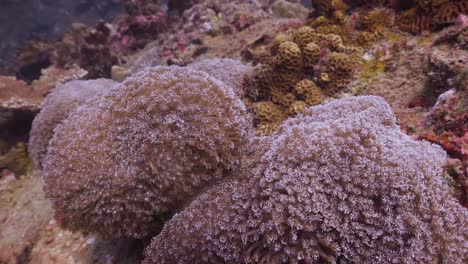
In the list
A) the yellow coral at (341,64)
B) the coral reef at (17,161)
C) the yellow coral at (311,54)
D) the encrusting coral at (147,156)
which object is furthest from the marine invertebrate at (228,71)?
the coral reef at (17,161)

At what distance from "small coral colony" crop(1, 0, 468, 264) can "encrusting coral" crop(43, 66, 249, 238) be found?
1 centimetres

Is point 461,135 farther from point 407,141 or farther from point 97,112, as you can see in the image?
point 97,112

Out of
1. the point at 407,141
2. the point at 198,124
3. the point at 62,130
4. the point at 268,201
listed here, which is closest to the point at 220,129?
the point at 198,124

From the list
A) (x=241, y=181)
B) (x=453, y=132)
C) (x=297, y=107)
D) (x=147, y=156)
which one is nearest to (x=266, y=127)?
(x=297, y=107)

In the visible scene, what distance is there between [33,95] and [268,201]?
7944 mm

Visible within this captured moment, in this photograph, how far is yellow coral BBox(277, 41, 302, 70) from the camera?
4.45 meters

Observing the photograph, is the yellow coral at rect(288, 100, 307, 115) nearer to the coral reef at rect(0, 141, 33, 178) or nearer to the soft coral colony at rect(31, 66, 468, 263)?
the soft coral colony at rect(31, 66, 468, 263)

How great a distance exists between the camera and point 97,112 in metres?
3.25

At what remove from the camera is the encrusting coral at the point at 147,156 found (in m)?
2.82

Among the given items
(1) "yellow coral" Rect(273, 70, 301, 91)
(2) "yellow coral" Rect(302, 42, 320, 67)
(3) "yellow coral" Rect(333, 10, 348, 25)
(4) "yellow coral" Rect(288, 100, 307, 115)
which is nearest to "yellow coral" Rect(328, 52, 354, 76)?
(2) "yellow coral" Rect(302, 42, 320, 67)

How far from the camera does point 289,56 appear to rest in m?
4.45

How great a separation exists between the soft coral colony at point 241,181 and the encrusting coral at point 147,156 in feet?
0.03

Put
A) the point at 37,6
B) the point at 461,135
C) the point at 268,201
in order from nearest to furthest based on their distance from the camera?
1. the point at 268,201
2. the point at 461,135
3. the point at 37,6

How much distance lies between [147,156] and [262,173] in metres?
1.10
